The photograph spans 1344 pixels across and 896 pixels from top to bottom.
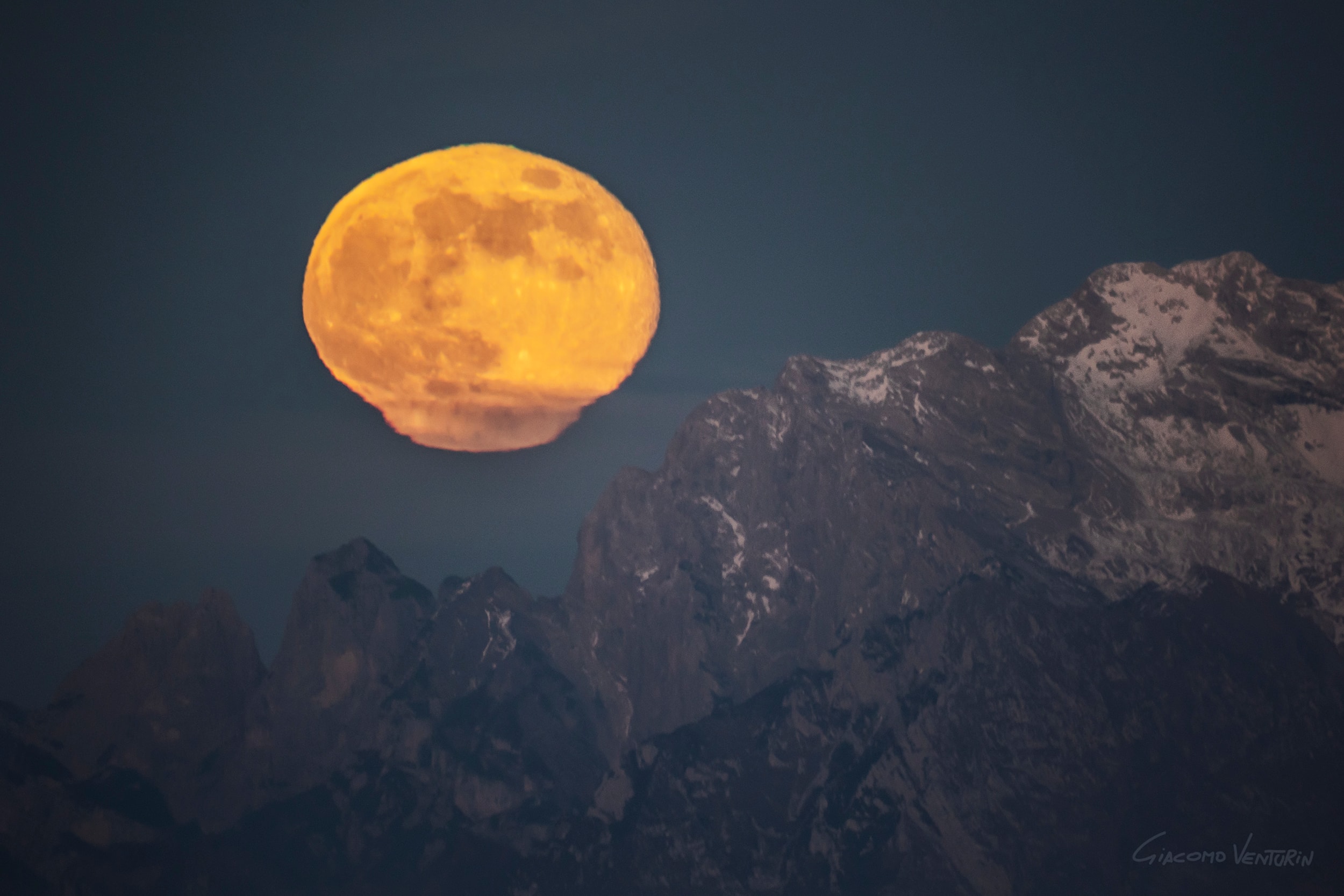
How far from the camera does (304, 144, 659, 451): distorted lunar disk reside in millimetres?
55281

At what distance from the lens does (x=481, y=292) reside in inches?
2169

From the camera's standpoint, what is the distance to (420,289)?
55.6 meters

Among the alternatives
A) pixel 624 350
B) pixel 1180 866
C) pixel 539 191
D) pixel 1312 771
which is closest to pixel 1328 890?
pixel 1180 866

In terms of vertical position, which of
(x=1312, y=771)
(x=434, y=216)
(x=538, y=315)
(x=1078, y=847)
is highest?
(x=434, y=216)

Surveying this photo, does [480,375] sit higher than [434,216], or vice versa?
[434,216]

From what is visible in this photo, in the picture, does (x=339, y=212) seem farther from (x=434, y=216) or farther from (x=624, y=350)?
(x=624, y=350)

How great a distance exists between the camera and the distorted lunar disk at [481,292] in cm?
5528

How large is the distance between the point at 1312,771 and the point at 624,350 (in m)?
211
